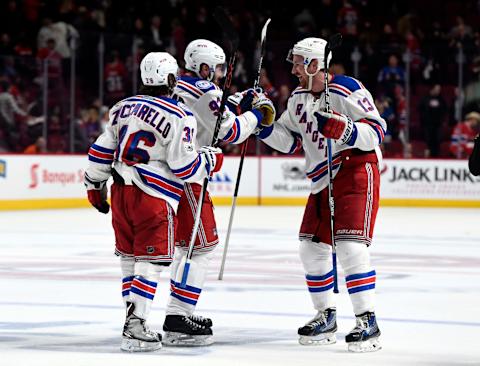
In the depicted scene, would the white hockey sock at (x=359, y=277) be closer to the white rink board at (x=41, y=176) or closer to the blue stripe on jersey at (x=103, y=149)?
the blue stripe on jersey at (x=103, y=149)

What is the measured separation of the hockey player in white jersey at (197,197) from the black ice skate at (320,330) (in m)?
0.47

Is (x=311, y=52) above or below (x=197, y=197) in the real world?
above

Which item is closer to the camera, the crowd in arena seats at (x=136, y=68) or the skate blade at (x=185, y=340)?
the skate blade at (x=185, y=340)

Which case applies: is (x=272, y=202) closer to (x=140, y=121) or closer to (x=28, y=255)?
(x=28, y=255)

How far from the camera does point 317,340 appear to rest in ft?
19.7

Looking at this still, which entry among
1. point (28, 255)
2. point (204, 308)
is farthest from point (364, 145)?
point (28, 255)

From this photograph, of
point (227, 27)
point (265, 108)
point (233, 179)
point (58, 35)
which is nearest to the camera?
point (265, 108)

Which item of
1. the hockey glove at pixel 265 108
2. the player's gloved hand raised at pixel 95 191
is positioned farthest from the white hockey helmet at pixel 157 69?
the hockey glove at pixel 265 108

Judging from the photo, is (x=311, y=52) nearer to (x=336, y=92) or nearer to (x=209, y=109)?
(x=336, y=92)

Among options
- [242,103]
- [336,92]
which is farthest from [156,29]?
[336,92]

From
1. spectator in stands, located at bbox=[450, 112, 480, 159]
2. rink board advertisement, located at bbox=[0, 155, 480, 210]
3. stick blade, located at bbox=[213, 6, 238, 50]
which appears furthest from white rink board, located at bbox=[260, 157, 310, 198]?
stick blade, located at bbox=[213, 6, 238, 50]

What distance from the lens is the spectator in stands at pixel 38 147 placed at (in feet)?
57.0

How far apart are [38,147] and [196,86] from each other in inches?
454

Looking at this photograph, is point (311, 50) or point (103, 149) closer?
point (103, 149)
